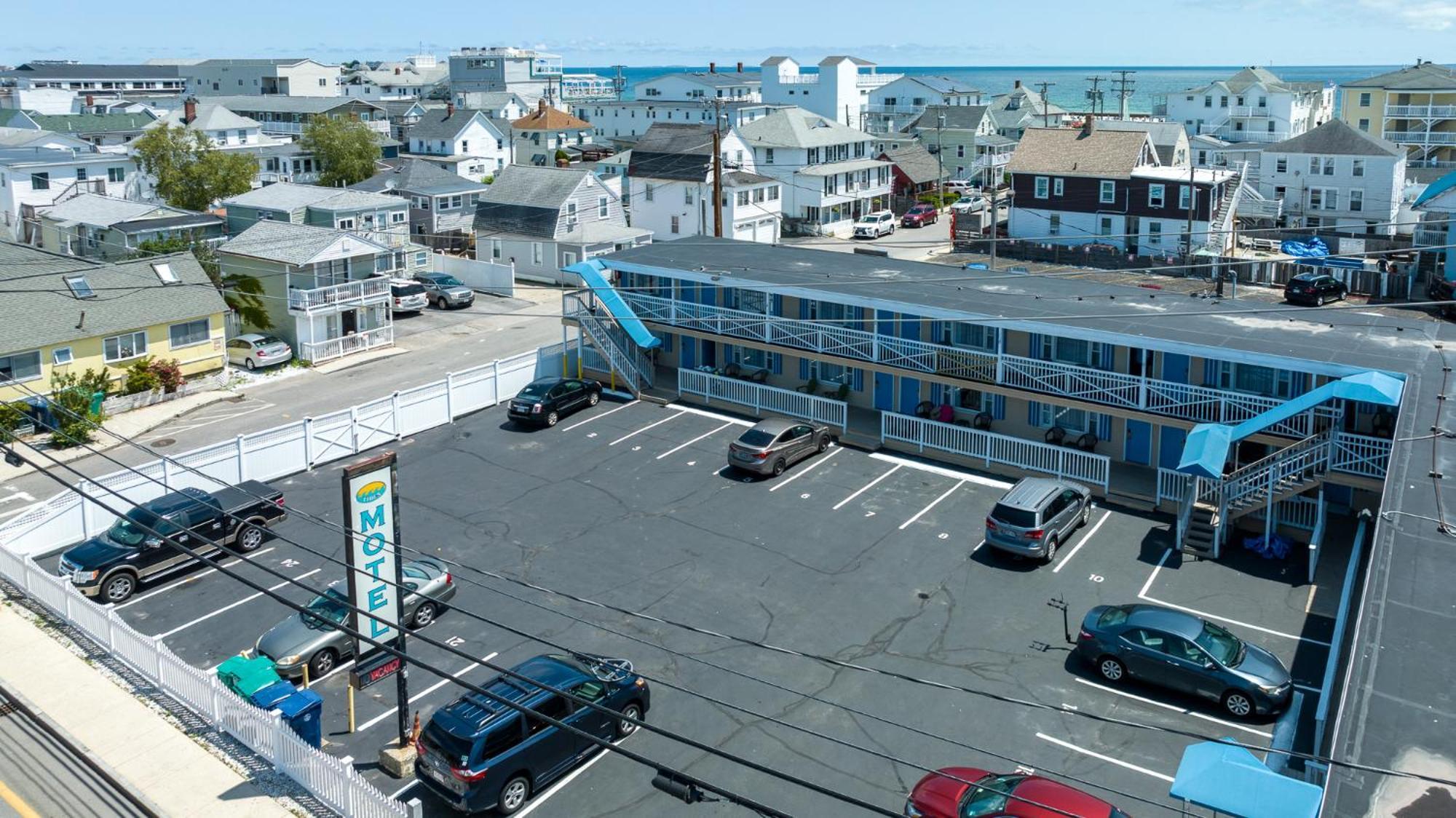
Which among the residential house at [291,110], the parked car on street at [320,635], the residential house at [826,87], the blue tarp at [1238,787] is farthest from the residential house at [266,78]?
the blue tarp at [1238,787]

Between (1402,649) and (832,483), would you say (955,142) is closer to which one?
(832,483)

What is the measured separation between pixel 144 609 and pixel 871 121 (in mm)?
102884

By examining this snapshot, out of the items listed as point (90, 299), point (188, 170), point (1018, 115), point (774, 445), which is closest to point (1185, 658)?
point (774, 445)

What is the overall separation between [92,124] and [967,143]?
67.7 metres

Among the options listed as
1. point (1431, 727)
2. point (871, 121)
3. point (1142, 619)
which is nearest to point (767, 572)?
point (1142, 619)

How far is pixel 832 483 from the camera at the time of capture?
98.2 feet

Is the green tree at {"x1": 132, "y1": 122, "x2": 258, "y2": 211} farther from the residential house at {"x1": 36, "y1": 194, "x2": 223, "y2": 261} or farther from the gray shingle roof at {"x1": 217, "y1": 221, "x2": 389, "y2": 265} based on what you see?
the gray shingle roof at {"x1": 217, "y1": 221, "x2": 389, "y2": 265}

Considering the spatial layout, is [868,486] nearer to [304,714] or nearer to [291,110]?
[304,714]

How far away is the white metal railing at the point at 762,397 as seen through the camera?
33375mm

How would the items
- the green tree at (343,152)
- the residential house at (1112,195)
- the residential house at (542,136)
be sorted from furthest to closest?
the residential house at (542,136) < the green tree at (343,152) < the residential house at (1112,195)

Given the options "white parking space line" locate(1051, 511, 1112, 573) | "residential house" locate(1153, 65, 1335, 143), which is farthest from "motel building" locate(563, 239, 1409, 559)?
"residential house" locate(1153, 65, 1335, 143)

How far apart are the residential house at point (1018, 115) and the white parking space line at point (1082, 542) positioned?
75.6 metres

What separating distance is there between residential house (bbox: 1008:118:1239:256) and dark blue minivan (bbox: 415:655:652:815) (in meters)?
48.6

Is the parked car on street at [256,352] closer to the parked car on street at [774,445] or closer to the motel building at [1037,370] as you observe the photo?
the motel building at [1037,370]
